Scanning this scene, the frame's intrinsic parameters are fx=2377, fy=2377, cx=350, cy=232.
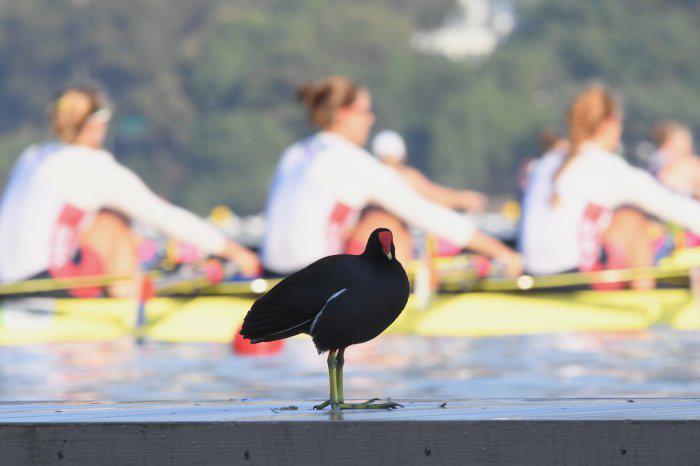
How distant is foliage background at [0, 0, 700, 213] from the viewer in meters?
71.8

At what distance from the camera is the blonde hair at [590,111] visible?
1410 cm

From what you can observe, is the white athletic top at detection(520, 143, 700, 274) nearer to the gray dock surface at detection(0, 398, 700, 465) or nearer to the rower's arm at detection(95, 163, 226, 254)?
the rower's arm at detection(95, 163, 226, 254)

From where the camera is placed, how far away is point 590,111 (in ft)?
46.3

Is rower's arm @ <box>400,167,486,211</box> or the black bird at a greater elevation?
rower's arm @ <box>400,167,486,211</box>

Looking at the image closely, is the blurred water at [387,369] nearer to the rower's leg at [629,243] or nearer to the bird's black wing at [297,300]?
the rower's leg at [629,243]

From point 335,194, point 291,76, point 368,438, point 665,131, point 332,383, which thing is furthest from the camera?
point 291,76

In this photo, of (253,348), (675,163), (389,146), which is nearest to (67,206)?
(253,348)

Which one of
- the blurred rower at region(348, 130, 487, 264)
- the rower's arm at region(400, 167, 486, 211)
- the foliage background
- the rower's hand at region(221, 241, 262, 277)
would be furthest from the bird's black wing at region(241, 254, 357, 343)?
the foliage background

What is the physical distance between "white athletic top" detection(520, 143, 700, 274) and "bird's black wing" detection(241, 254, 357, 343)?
7.55 m

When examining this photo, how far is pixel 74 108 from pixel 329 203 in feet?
5.17

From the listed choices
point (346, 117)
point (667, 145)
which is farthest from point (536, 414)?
point (667, 145)

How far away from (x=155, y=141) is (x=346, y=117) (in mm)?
61272

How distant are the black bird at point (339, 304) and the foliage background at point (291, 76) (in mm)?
63159

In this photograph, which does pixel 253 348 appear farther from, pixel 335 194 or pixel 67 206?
pixel 67 206
